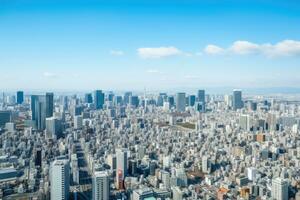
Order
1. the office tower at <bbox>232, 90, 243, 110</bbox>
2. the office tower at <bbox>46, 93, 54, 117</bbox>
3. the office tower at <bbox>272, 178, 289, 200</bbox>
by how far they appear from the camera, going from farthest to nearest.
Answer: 1. the office tower at <bbox>232, 90, 243, 110</bbox>
2. the office tower at <bbox>46, 93, 54, 117</bbox>
3. the office tower at <bbox>272, 178, 289, 200</bbox>

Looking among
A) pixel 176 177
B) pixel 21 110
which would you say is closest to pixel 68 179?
pixel 176 177

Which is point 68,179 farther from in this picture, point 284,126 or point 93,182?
point 284,126

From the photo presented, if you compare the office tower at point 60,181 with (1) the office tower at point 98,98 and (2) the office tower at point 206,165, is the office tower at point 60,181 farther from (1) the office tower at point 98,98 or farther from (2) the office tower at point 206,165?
(1) the office tower at point 98,98

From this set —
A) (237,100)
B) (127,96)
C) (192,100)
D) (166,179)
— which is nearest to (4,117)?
(166,179)

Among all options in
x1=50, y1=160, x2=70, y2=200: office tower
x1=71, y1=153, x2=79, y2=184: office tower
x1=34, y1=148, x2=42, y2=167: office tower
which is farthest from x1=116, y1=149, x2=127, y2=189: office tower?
x1=34, y1=148, x2=42, y2=167: office tower

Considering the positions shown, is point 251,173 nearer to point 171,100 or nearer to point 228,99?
point 228,99

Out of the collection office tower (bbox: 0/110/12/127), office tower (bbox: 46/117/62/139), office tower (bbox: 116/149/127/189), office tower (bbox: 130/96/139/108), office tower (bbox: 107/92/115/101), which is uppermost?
office tower (bbox: 107/92/115/101)

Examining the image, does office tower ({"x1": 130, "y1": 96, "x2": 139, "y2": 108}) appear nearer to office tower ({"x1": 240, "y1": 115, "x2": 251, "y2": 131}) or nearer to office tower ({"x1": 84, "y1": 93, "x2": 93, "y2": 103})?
office tower ({"x1": 84, "y1": 93, "x2": 93, "y2": 103})

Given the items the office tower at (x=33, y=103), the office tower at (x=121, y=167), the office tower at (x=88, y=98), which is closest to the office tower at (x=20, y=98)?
the office tower at (x=33, y=103)
